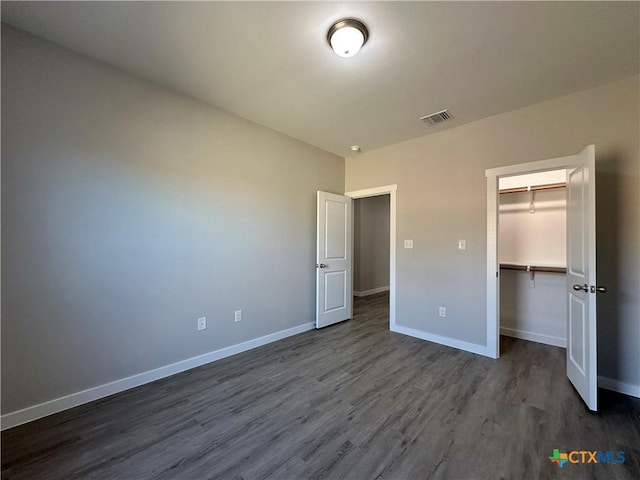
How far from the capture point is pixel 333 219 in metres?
4.22

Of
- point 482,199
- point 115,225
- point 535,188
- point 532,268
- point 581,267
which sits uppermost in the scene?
point 535,188

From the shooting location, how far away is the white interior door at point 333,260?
13.1ft

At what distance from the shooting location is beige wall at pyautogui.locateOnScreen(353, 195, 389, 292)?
6664mm

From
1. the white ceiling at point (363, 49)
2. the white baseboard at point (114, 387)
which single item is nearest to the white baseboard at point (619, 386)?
the white ceiling at point (363, 49)

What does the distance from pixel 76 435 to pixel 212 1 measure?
2.97 metres

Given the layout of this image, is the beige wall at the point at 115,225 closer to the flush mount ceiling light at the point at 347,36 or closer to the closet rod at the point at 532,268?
the flush mount ceiling light at the point at 347,36

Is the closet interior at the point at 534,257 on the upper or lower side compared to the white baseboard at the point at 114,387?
upper

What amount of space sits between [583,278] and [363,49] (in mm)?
2534

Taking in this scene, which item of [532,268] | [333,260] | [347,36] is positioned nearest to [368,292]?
[333,260]

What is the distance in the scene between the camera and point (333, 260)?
13.8ft

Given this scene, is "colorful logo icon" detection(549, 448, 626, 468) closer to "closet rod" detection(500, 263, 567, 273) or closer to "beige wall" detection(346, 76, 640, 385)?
"beige wall" detection(346, 76, 640, 385)

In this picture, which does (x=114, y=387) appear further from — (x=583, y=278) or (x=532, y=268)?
(x=532, y=268)

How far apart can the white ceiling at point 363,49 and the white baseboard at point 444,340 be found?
2704mm

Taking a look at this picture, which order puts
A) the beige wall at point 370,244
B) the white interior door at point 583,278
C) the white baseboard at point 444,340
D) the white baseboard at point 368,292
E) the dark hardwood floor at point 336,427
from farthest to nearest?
the beige wall at point 370,244 → the white baseboard at point 368,292 → the white baseboard at point 444,340 → the white interior door at point 583,278 → the dark hardwood floor at point 336,427
